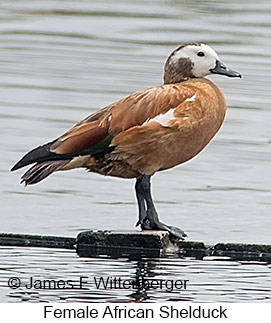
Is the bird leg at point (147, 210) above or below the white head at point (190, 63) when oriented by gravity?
below

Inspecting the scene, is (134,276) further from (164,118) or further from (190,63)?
(190,63)

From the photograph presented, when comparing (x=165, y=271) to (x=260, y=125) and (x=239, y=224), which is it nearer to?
(x=239, y=224)

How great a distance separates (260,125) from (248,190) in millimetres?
2771

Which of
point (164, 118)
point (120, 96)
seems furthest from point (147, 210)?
point (120, 96)

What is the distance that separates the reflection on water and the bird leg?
57cm

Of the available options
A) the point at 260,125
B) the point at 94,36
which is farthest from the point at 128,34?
the point at 260,125

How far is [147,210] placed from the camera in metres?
10.0

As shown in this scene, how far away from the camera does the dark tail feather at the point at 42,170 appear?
965cm

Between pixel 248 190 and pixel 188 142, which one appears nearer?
pixel 188 142

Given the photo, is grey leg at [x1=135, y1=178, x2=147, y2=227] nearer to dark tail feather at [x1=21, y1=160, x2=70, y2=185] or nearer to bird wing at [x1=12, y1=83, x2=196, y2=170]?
bird wing at [x1=12, y1=83, x2=196, y2=170]

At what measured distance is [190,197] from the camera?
11.6 metres

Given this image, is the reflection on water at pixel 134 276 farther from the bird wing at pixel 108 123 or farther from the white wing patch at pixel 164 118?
the white wing patch at pixel 164 118

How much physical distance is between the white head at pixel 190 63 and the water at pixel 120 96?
120 cm

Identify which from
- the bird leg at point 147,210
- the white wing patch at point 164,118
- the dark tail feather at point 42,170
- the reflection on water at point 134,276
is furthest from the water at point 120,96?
the white wing patch at point 164,118
